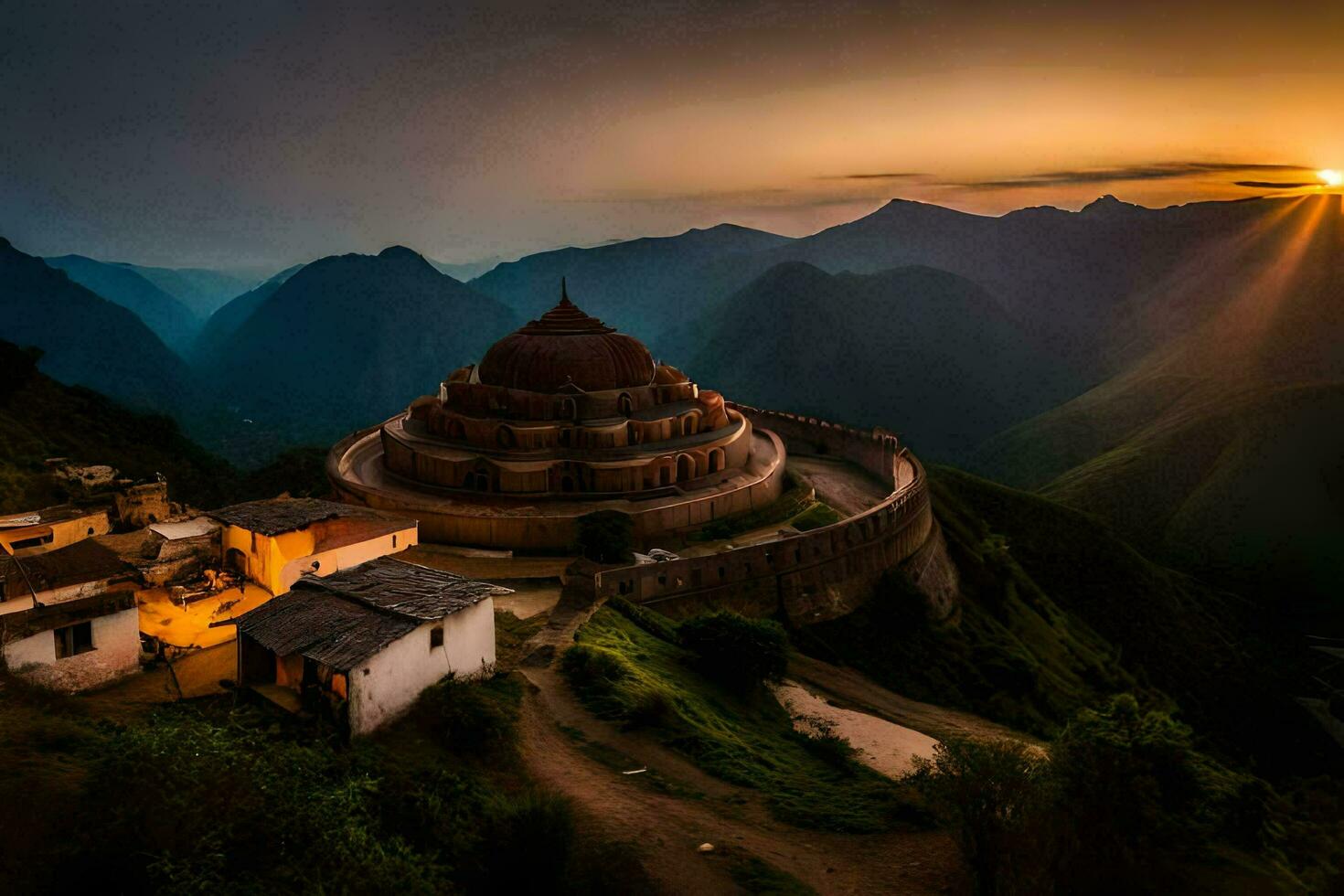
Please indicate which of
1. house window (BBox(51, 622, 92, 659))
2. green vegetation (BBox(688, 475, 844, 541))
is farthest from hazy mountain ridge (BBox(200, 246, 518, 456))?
house window (BBox(51, 622, 92, 659))

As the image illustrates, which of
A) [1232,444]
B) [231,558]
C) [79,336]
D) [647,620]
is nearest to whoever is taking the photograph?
[231,558]

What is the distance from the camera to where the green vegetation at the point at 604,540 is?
21.0 meters

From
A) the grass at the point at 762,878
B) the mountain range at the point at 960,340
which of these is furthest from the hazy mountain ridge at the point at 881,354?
the grass at the point at 762,878

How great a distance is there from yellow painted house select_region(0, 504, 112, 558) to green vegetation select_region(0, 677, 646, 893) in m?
8.95

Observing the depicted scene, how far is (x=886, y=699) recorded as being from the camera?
18859mm

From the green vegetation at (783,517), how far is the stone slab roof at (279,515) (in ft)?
31.4

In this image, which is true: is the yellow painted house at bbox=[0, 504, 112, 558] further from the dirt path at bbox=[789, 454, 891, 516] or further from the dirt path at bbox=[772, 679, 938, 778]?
the dirt path at bbox=[789, 454, 891, 516]

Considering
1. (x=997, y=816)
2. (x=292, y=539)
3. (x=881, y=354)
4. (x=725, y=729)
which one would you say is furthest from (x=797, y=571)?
(x=881, y=354)

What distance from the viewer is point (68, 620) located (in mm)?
12516

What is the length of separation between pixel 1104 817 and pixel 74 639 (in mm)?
13872

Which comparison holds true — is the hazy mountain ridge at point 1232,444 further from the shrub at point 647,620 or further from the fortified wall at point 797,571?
the shrub at point 647,620

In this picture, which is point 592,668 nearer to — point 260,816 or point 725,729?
point 725,729

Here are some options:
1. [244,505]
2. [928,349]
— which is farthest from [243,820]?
[928,349]

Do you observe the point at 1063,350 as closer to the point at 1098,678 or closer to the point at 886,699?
the point at 1098,678
